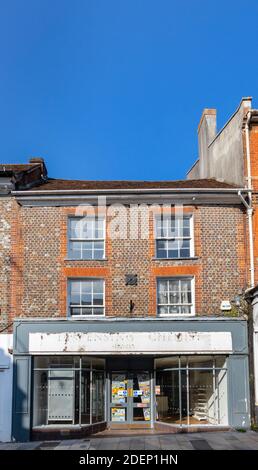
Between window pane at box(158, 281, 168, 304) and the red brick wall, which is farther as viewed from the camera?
window pane at box(158, 281, 168, 304)

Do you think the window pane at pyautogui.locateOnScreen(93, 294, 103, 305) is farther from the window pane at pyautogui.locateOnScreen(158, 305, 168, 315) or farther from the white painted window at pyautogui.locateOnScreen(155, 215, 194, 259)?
the white painted window at pyautogui.locateOnScreen(155, 215, 194, 259)

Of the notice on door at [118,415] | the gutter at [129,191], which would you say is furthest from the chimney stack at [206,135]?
the notice on door at [118,415]

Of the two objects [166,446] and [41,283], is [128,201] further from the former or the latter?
[166,446]

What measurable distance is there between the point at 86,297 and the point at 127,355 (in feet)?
7.46

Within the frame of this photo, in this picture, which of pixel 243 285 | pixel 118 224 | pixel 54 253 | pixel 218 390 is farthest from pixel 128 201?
pixel 218 390

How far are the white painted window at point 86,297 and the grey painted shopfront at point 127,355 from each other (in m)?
0.57

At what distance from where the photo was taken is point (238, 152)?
77.7 feet

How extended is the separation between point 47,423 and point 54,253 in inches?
211

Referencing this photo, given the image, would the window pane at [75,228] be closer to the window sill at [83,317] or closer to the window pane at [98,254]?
the window pane at [98,254]

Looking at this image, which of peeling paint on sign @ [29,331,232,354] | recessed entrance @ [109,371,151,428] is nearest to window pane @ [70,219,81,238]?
peeling paint on sign @ [29,331,232,354]

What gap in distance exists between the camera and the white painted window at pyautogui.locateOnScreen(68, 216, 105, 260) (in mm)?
23016

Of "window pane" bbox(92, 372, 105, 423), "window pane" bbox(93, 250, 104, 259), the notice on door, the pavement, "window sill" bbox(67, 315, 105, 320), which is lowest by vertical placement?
the pavement

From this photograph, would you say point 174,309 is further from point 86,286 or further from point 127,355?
point 86,286

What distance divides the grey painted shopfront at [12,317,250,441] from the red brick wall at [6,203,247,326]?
578 mm
